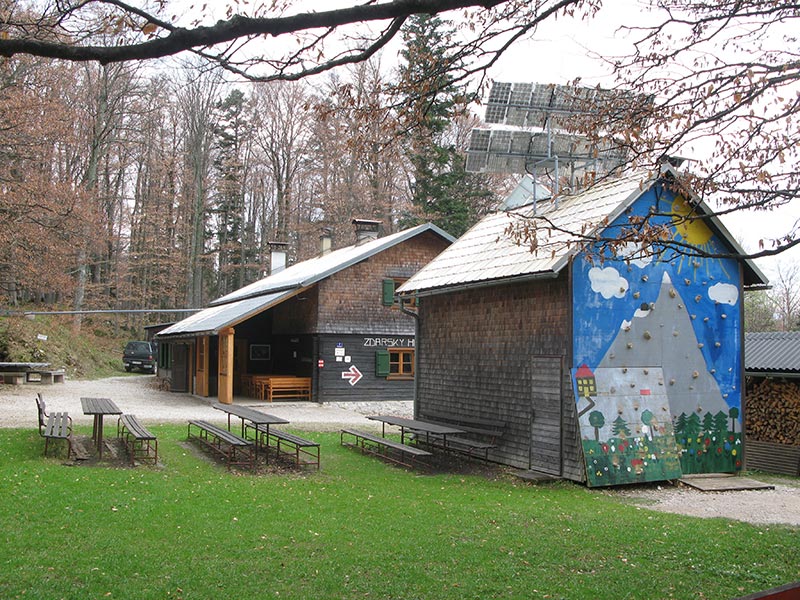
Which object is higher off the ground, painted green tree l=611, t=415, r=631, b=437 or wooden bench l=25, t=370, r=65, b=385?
painted green tree l=611, t=415, r=631, b=437

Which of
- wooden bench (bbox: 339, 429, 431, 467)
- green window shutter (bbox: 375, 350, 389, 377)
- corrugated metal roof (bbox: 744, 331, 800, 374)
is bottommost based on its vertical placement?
wooden bench (bbox: 339, 429, 431, 467)

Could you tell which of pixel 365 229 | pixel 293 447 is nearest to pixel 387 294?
pixel 365 229

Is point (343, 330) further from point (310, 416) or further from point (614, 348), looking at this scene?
point (614, 348)

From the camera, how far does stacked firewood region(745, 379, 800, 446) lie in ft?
56.6

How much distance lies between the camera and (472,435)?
14844mm

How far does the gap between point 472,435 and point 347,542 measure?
7.56 metres

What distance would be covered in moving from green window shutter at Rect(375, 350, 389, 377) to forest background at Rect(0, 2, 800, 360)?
8.58 meters

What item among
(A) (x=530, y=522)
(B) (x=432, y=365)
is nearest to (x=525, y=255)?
(B) (x=432, y=365)

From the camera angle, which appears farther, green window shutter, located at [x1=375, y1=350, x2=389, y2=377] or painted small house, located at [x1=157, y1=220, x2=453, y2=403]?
green window shutter, located at [x1=375, y1=350, x2=389, y2=377]

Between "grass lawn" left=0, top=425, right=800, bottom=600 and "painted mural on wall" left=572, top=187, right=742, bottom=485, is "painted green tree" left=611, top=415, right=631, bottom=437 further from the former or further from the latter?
"grass lawn" left=0, top=425, right=800, bottom=600

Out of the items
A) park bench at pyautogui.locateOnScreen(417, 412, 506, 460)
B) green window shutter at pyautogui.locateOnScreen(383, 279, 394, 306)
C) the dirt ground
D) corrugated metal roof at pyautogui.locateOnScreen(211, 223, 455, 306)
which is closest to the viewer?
the dirt ground

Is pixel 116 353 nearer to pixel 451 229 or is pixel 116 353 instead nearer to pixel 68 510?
pixel 451 229

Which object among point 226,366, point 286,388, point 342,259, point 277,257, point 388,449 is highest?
point 277,257

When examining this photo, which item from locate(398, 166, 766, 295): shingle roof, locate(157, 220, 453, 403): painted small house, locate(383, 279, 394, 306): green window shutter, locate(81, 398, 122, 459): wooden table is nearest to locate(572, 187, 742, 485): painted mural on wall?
locate(398, 166, 766, 295): shingle roof
